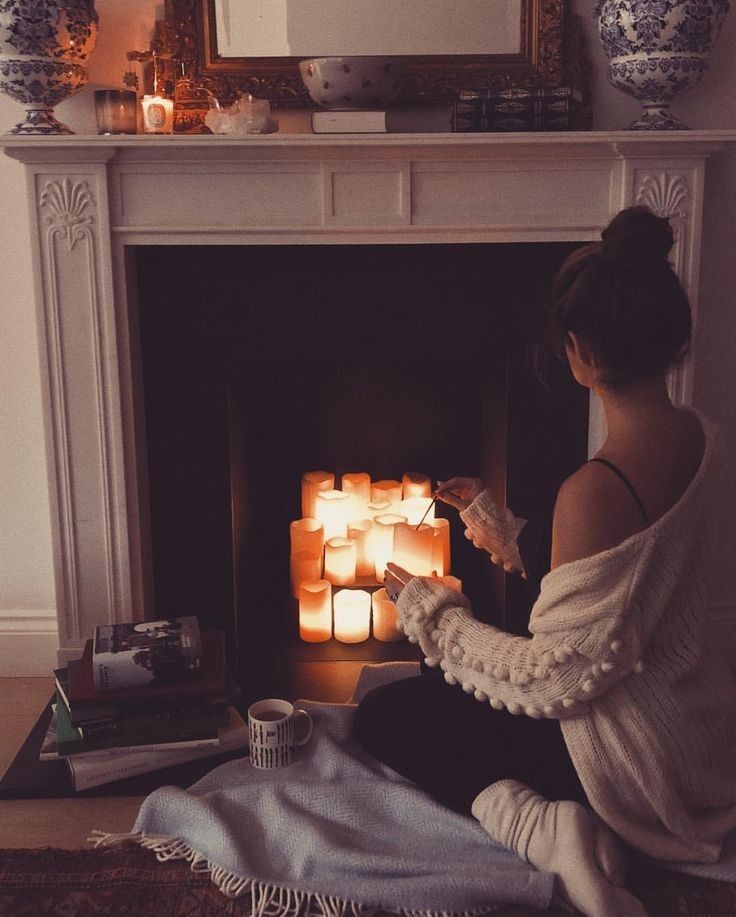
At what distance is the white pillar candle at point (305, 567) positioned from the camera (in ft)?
8.08

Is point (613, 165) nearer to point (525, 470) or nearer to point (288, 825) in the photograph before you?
point (525, 470)

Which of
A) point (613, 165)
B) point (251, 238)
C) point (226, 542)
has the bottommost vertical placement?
point (226, 542)

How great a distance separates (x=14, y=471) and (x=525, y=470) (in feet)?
3.90

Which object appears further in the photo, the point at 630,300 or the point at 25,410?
the point at 25,410

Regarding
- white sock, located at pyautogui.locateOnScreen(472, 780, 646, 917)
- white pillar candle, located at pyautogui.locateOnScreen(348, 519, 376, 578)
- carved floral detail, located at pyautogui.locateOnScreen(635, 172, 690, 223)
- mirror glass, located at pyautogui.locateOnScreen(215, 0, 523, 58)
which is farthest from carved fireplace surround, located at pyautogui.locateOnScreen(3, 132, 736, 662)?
white sock, located at pyautogui.locateOnScreen(472, 780, 646, 917)

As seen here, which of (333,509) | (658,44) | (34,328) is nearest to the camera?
(658,44)

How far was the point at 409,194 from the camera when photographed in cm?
204

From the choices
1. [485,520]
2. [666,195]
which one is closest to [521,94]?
[666,195]

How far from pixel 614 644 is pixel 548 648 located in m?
0.10

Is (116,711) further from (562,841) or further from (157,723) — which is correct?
(562,841)

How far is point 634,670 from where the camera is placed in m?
1.47

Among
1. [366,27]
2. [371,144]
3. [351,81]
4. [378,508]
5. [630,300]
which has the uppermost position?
[366,27]

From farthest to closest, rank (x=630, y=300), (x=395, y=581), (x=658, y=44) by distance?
1. (x=658, y=44)
2. (x=395, y=581)
3. (x=630, y=300)

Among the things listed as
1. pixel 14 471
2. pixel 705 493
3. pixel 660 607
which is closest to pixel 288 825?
pixel 660 607
